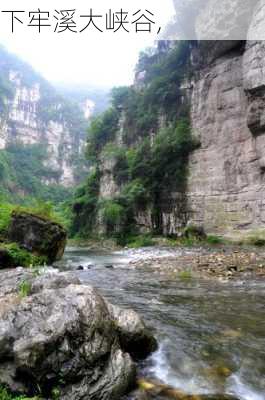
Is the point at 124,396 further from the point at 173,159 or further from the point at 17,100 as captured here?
the point at 17,100

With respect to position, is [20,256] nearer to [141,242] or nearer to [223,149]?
[141,242]

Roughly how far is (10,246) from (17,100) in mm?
110194

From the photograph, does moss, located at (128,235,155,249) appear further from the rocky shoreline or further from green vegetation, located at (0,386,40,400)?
green vegetation, located at (0,386,40,400)

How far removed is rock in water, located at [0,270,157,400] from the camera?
10.4 feet

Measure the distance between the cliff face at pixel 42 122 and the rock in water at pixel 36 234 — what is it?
302 ft

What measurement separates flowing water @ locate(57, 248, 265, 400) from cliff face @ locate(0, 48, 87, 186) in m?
97.3

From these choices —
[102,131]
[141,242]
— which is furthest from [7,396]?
[102,131]

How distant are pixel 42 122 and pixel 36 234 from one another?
108 m

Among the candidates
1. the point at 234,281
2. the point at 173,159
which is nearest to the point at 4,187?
the point at 173,159

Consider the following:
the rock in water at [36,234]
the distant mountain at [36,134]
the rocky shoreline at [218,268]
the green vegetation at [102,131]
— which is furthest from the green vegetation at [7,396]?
the distant mountain at [36,134]

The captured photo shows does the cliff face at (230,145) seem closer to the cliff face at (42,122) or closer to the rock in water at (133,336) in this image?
the rock in water at (133,336)

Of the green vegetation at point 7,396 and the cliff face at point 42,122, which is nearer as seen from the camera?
the green vegetation at point 7,396

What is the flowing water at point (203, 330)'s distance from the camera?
3.80 metres

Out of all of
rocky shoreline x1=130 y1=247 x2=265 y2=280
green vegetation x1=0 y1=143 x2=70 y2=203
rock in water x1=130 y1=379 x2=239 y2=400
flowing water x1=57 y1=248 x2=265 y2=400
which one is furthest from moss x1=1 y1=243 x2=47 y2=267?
green vegetation x1=0 y1=143 x2=70 y2=203
